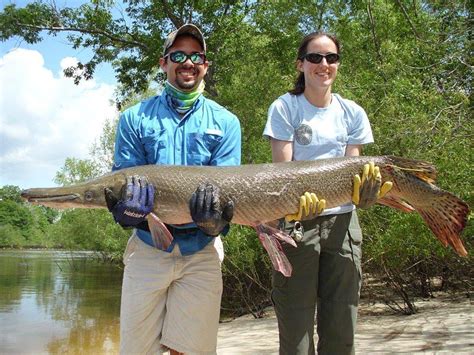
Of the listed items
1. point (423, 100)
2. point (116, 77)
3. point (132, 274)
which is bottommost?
point (132, 274)

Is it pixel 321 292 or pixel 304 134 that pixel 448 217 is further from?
pixel 304 134

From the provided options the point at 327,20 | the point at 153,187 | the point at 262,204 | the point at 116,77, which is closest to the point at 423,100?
the point at 262,204

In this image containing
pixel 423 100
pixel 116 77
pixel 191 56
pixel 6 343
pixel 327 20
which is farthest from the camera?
pixel 116 77

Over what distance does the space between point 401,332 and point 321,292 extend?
4024 mm

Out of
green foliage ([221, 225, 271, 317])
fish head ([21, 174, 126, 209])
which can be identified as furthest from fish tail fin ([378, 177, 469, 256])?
green foliage ([221, 225, 271, 317])

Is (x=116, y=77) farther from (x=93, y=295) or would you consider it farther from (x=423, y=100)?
(x=423, y=100)

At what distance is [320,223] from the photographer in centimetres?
378

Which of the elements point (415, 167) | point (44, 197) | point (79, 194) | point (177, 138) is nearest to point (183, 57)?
point (177, 138)

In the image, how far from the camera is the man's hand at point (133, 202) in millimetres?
3457

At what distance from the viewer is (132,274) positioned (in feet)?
12.0

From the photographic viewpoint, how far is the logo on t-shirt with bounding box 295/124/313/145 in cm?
379

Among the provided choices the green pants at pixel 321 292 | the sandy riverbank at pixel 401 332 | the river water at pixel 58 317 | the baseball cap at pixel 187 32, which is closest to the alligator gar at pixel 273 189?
the green pants at pixel 321 292

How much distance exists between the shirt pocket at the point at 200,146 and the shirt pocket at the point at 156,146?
189mm

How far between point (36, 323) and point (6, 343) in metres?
2.55
